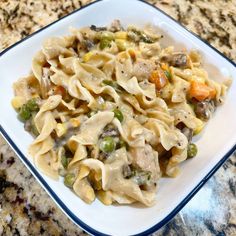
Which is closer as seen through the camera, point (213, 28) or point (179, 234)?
point (179, 234)

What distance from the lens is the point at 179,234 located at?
168cm

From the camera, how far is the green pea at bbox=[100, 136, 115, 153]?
5.15ft

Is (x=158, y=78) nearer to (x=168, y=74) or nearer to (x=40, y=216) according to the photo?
(x=168, y=74)

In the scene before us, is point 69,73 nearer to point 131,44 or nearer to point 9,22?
point 131,44

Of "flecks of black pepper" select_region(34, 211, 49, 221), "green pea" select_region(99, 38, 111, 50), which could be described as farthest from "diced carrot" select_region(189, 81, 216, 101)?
"flecks of black pepper" select_region(34, 211, 49, 221)

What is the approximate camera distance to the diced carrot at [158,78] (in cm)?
→ 186

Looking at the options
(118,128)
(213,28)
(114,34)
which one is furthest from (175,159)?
(213,28)

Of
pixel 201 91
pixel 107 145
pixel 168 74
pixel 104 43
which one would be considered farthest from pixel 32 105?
pixel 201 91

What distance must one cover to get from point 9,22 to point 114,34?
0.73 metres

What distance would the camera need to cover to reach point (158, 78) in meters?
1.86

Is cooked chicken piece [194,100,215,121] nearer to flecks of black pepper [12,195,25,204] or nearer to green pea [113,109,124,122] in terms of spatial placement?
green pea [113,109,124,122]

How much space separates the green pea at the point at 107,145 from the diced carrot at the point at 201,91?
0.53m

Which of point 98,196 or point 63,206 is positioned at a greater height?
point 63,206

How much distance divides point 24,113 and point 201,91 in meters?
0.81
